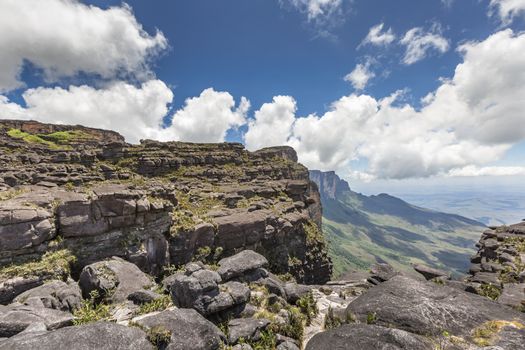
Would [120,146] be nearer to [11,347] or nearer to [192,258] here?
[192,258]

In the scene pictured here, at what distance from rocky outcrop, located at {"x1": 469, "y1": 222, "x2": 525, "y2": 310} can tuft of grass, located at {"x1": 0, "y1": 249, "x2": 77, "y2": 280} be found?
35.9 m

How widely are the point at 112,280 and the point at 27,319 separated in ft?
28.1

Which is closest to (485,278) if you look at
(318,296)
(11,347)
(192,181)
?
(318,296)

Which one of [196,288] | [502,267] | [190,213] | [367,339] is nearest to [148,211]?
[190,213]

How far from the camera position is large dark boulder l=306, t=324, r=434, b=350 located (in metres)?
10.9

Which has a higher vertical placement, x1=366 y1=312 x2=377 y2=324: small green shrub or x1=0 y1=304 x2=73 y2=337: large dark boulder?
x1=0 y1=304 x2=73 y2=337: large dark boulder

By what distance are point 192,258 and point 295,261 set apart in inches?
844

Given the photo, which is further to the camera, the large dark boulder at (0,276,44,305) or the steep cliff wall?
the steep cliff wall

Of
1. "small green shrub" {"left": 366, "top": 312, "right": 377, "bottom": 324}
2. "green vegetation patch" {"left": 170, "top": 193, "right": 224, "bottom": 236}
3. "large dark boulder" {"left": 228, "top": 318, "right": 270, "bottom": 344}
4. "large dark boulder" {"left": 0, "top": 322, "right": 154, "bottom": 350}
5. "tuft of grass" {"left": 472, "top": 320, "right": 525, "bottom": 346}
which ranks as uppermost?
"green vegetation patch" {"left": 170, "top": 193, "right": 224, "bottom": 236}

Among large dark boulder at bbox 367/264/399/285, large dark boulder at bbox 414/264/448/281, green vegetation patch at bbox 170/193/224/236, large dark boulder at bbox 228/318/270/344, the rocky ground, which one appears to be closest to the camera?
the rocky ground

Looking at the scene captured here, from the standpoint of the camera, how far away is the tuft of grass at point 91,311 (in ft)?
52.0

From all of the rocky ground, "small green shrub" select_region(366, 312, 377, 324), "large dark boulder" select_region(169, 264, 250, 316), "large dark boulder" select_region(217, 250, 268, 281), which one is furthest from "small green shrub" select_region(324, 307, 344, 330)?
"large dark boulder" select_region(217, 250, 268, 281)

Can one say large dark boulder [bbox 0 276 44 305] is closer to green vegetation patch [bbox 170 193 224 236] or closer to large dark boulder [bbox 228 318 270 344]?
green vegetation patch [bbox 170 193 224 236]

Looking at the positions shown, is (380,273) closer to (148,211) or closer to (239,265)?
(239,265)
